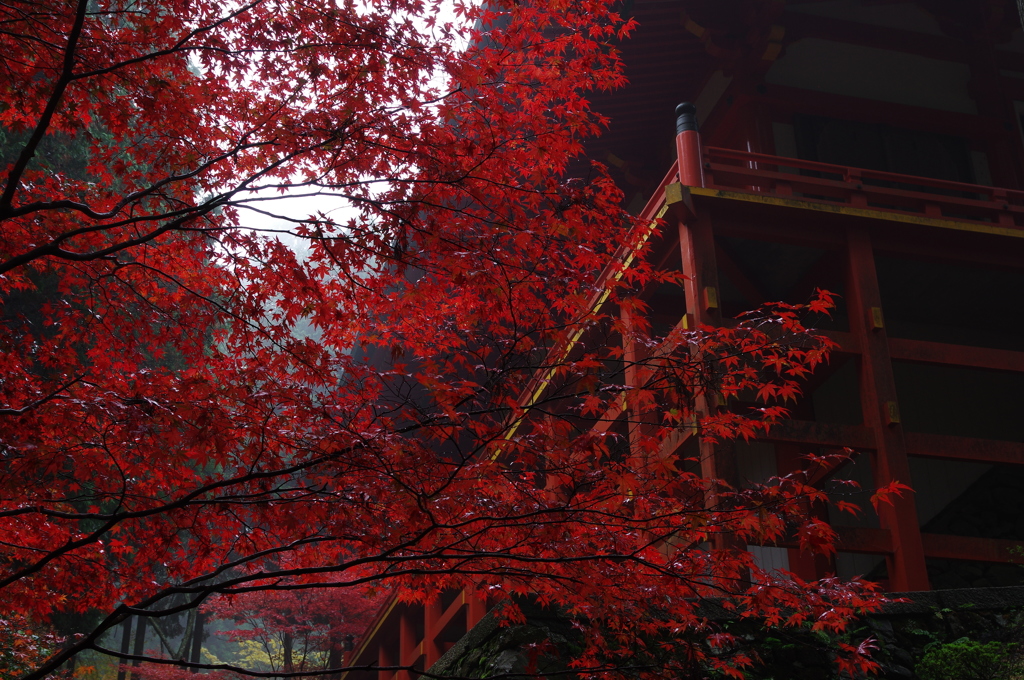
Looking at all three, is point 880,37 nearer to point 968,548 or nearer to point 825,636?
point 968,548

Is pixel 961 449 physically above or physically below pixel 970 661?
above

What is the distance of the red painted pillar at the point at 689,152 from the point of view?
28.7 ft

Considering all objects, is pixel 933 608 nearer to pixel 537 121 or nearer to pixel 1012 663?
pixel 1012 663

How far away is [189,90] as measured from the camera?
5328 mm

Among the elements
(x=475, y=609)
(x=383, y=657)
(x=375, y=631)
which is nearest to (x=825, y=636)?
(x=475, y=609)

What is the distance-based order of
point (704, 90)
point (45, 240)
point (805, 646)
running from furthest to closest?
point (704, 90) < point (805, 646) < point (45, 240)

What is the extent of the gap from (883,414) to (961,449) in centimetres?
94

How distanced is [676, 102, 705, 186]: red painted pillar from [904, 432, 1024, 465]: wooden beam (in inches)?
131

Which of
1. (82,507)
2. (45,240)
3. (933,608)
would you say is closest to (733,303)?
(933,608)

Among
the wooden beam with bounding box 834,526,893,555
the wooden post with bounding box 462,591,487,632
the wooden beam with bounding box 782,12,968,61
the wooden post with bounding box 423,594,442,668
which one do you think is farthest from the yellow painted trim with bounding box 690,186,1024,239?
the wooden post with bounding box 423,594,442,668

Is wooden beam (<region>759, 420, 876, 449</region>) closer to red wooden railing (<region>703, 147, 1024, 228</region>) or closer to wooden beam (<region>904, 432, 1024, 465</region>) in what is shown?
wooden beam (<region>904, 432, 1024, 465</region>)

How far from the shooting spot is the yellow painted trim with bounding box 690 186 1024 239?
8.73m

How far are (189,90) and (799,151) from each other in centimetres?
A: 856

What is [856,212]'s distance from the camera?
9086 millimetres
